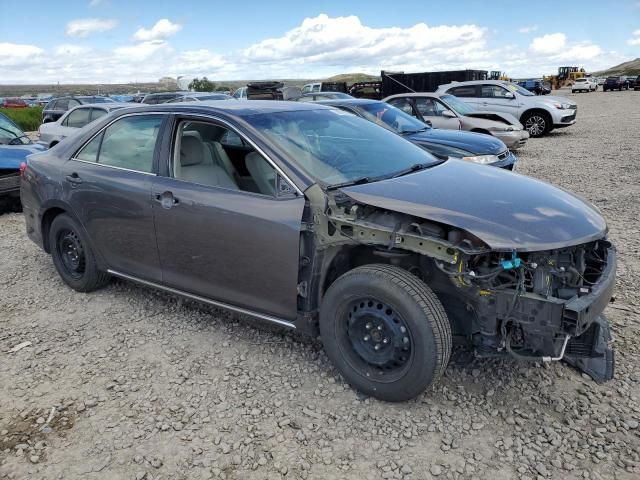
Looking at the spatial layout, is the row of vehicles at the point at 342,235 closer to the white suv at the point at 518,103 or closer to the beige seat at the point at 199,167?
the beige seat at the point at 199,167

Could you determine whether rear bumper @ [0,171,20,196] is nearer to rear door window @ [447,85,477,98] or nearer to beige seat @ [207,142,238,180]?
beige seat @ [207,142,238,180]

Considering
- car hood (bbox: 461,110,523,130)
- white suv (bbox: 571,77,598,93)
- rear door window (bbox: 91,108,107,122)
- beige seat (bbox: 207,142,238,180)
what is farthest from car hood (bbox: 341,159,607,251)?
white suv (bbox: 571,77,598,93)

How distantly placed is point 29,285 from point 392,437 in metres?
3.87

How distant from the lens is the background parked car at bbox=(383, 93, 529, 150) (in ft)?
38.4

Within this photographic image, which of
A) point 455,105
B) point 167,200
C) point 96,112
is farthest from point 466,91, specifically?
point 167,200

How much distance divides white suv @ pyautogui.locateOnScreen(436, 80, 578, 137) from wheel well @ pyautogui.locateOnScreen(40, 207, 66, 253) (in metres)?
12.2

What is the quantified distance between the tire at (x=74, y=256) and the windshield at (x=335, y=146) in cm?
196

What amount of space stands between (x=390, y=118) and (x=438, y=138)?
874 mm

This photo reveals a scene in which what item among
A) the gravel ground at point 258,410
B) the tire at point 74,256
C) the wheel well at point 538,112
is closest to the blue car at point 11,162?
the tire at point 74,256

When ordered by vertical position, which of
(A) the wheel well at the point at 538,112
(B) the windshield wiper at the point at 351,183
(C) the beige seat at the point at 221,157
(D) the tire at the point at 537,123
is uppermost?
(C) the beige seat at the point at 221,157

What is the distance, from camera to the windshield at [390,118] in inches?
330

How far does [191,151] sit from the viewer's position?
382 cm

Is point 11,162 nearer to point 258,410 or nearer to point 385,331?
point 258,410

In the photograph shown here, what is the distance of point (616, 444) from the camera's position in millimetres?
2631
